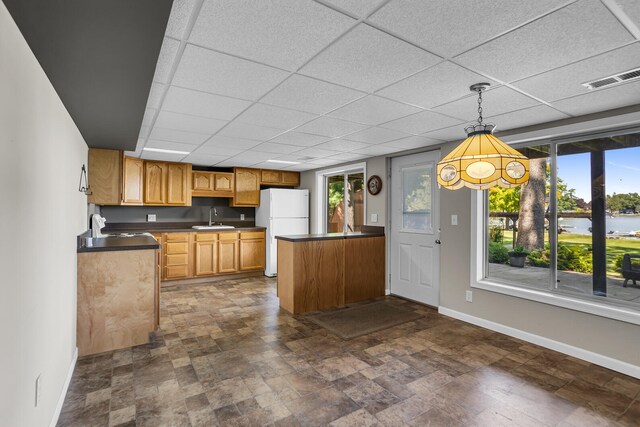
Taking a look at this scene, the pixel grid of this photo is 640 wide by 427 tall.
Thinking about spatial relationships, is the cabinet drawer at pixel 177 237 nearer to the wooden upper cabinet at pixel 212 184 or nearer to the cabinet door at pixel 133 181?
the cabinet door at pixel 133 181

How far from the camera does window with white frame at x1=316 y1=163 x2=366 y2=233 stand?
593 centimetres

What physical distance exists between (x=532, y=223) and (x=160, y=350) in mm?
4000

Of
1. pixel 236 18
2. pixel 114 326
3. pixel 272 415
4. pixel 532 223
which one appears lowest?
pixel 272 415

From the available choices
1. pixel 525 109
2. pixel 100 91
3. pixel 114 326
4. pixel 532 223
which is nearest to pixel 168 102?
pixel 100 91

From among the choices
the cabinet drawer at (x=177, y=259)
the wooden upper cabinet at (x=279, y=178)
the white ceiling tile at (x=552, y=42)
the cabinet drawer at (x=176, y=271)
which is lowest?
the cabinet drawer at (x=176, y=271)

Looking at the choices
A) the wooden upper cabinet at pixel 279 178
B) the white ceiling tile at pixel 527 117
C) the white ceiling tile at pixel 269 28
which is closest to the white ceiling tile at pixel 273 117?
the white ceiling tile at pixel 269 28

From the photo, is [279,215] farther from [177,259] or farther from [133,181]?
[133,181]

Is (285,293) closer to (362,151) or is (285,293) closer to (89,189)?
(362,151)

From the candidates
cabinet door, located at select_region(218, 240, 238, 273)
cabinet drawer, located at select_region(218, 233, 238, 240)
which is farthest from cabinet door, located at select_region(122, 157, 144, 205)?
cabinet door, located at select_region(218, 240, 238, 273)

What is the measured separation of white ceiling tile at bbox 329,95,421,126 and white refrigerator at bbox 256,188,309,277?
11.5 ft

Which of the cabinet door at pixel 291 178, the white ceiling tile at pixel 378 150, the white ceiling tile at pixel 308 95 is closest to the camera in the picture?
the white ceiling tile at pixel 308 95

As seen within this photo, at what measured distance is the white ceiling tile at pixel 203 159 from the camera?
5191 millimetres

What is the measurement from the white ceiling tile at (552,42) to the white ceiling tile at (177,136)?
9.56 ft

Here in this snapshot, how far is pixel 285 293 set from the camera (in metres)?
4.32
